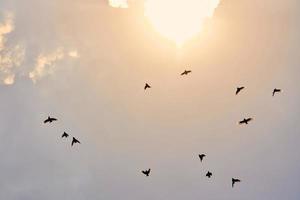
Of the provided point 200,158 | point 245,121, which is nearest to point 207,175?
point 200,158

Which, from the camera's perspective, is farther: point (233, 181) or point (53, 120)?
point (233, 181)

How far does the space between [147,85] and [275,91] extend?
2372 centimetres

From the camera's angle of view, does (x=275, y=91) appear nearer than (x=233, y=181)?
Yes

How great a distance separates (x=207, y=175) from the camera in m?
135

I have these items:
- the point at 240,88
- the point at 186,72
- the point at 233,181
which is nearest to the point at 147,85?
the point at 186,72

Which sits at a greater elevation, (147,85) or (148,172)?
(147,85)

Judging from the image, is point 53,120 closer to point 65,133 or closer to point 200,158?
point 65,133

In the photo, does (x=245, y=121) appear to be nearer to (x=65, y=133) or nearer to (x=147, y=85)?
(x=147, y=85)

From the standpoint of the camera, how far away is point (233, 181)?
446 feet

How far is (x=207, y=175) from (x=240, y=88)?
71.8 feet

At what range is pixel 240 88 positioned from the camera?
4788 inches

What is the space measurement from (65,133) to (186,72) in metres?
25.5

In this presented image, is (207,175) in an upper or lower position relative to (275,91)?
lower

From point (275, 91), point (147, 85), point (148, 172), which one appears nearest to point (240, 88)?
point (275, 91)
